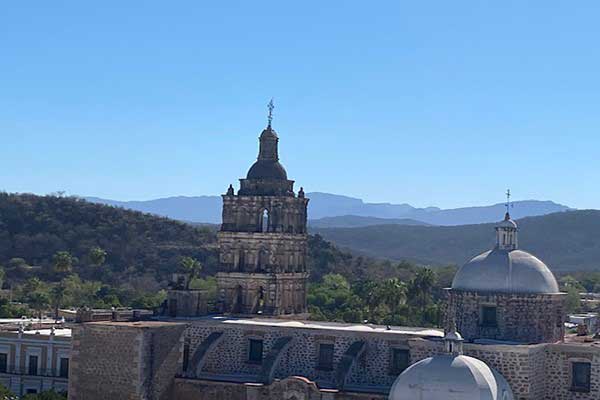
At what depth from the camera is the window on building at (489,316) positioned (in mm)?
31547

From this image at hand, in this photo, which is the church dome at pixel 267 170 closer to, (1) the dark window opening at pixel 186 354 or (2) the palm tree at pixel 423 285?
(1) the dark window opening at pixel 186 354

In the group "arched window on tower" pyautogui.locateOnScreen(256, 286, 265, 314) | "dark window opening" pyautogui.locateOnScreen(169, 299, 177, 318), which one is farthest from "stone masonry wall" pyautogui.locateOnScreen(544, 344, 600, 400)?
"dark window opening" pyautogui.locateOnScreen(169, 299, 177, 318)

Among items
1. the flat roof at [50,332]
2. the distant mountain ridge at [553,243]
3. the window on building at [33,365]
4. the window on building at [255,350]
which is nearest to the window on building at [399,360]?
the window on building at [255,350]

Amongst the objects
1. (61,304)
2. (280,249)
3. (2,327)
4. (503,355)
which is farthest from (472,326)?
(61,304)

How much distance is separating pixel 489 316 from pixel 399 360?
10.1 ft

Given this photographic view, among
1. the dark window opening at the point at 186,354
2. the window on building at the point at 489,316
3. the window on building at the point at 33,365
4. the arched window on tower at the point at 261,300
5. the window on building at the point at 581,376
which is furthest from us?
the window on building at the point at 33,365

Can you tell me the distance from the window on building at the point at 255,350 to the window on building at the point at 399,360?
15.2ft

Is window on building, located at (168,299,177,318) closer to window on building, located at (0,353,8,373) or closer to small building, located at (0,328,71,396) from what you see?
small building, located at (0,328,71,396)

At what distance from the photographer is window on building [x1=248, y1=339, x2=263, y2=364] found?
34594 millimetres

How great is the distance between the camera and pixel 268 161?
3884cm

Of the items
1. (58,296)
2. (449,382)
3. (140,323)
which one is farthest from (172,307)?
(58,296)

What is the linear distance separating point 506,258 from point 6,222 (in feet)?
237

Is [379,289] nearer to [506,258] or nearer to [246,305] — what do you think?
[246,305]

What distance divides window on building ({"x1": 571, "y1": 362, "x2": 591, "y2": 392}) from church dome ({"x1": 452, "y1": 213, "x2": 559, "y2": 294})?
236 centimetres
